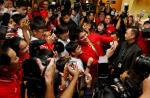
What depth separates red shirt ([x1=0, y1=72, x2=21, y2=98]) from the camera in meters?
2.65

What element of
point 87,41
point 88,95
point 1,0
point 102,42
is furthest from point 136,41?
point 1,0

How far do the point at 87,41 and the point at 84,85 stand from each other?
0.84 meters

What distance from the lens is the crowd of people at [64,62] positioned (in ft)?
8.16

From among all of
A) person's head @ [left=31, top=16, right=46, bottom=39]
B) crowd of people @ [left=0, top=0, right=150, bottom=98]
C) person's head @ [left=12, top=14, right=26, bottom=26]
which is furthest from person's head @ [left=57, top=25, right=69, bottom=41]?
person's head @ [left=12, top=14, right=26, bottom=26]

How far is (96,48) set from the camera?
4.85 metres

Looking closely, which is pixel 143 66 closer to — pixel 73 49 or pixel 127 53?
pixel 73 49

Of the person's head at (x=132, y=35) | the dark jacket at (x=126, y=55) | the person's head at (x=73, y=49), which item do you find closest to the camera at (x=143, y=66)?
the person's head at (x=73, y=49)

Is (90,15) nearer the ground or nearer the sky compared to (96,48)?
nearer the ground

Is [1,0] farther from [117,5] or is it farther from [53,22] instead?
[117,5]

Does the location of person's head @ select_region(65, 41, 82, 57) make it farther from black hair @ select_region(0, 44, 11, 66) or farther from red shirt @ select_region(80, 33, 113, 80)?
black hair @ select_region(0, 44, 11, 66)

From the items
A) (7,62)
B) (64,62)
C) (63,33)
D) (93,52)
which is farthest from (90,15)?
(7,62)

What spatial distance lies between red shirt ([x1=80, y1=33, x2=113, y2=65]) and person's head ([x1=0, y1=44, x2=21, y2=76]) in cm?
149

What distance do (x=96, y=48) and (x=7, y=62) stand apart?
7.62ft

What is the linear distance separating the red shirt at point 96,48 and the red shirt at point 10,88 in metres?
1.45
